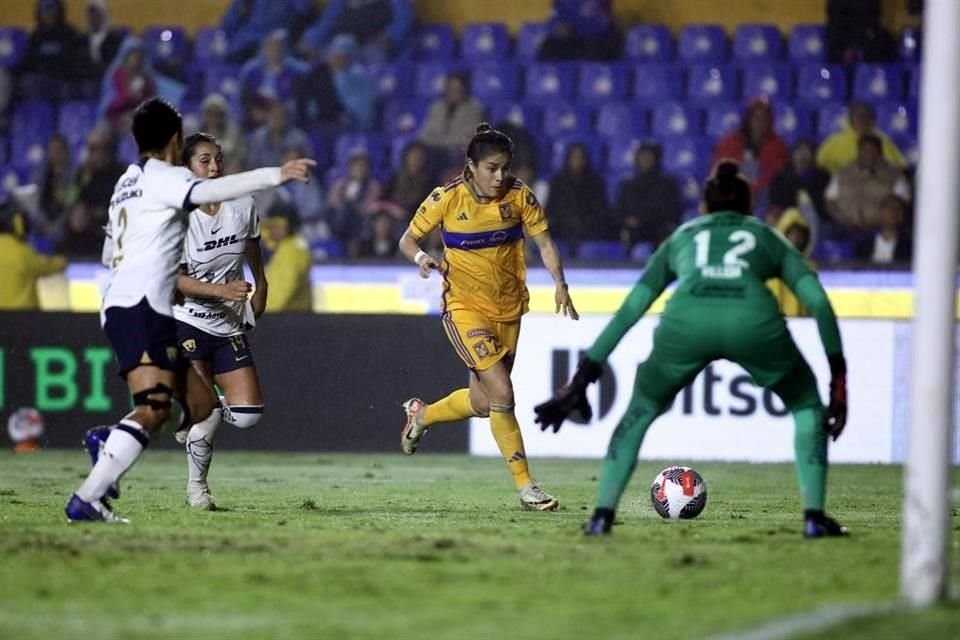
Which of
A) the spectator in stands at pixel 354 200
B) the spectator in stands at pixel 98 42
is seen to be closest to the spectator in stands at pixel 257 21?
the spectator in stands at pixel 98 42

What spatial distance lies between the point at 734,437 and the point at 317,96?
24.9 ft

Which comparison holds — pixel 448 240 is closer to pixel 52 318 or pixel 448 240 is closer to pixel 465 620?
pixel 465 620

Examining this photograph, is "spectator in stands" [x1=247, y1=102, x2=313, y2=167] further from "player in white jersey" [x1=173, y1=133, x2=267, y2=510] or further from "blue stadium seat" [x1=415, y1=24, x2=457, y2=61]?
"player in white jersey" [x1=173, y1=133, x2=267, y2=510]

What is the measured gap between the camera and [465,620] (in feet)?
19.6

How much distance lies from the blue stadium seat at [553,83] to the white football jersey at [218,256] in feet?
37.0

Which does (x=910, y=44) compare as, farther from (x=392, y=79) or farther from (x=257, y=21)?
(x=257, y=21)

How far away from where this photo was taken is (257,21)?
22500 mm

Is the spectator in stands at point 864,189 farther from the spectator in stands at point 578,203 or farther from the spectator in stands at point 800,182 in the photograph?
the spectator in stands at point 578,203

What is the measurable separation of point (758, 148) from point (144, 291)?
12.2 m

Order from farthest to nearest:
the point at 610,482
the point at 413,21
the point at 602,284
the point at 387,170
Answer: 1. the point at 413,21
2. the point at 387,170
3. the point at 602,284
4. the point at 610,482

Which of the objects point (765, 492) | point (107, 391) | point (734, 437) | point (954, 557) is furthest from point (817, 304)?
point (107, 391)

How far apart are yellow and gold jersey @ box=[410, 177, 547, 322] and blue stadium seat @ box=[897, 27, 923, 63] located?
1146 centimetres

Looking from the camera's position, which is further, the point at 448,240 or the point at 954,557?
the point at 448,240

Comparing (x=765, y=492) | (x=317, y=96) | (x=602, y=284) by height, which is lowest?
(x=765, y=492)
